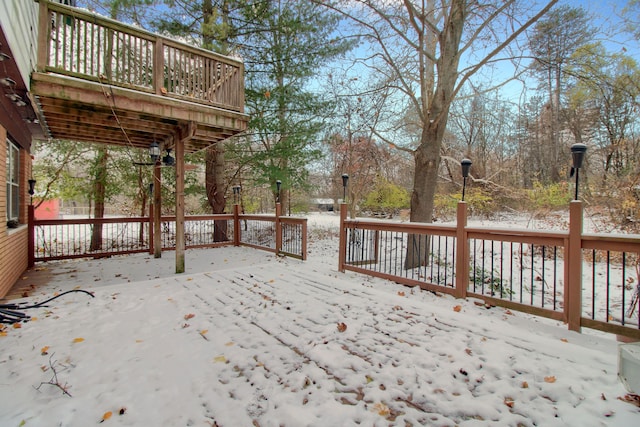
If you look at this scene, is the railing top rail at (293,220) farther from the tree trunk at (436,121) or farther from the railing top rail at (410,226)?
the tree trunk at (436,121)

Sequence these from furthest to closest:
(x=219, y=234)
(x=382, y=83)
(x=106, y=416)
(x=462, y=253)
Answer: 1. (x=219, y=234)
2. (x=382, y=83)
3. (x=462, y=253)
4. (x=106, y=416)

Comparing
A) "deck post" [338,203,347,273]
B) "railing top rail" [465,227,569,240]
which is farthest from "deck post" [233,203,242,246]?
"railing top rail" [465,227,569,240]

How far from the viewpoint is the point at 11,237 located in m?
4.68

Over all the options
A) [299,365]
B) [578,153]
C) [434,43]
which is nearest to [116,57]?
[299,365]

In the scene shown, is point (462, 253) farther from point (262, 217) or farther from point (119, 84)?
point (119, 84)

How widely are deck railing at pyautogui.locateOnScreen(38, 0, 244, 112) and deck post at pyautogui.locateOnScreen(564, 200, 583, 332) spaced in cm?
535

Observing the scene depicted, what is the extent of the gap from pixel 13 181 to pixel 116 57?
10.7ft

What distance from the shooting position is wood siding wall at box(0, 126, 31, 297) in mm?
4016

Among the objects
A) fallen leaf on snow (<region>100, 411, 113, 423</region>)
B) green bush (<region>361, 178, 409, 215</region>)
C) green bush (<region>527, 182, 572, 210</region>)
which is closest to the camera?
fallen leaf on snow (<region>100, 411, 113, 423</region>)

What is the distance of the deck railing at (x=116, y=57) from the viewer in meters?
3.92

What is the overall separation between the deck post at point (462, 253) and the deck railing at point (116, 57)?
436 centimetres

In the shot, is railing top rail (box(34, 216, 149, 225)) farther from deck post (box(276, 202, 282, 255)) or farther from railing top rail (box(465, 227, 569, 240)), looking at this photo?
railing top rail (box(465, 227, 569, 240))

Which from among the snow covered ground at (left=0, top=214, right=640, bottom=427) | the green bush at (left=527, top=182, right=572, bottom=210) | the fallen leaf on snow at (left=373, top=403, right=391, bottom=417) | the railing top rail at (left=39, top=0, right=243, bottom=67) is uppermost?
the railing top rail at (left=39, top=0, right=243, bottom=67)

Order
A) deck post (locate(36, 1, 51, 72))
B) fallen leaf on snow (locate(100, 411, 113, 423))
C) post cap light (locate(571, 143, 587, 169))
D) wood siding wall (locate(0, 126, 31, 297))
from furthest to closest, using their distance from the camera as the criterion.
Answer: wood siding wall (locate(0, 126, 31, 297)) → deck post (locate(36, 1, 51, 72)) → post cap light (locate(571, 143, 587, 169)) → fallen leaf on snow (locate(100, 411, 113, 423))
